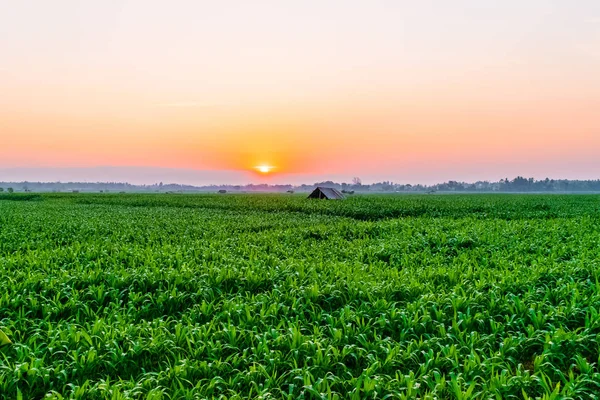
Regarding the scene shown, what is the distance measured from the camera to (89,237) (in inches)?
543

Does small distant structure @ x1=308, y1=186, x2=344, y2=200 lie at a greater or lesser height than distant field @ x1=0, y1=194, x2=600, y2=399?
greater

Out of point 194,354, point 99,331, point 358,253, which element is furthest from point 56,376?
point 358,253

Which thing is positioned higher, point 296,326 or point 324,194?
point 324,194

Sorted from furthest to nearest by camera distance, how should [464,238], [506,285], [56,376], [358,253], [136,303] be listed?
[464,238] < [358,253] < [506,285] < [136,303] < [56,376]

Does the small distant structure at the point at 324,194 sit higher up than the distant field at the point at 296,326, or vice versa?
the small distant structure at the point at 324,194

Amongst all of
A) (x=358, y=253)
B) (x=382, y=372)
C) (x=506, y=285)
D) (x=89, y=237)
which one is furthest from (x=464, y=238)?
(x=89, y=237)

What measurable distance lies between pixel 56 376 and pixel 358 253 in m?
8.20

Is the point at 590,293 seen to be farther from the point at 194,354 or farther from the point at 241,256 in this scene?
the point at 241,256

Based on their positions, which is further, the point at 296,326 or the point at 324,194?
the point at 324,194

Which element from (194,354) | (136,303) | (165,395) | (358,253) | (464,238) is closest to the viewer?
(165,395)

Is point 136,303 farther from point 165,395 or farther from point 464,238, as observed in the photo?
point 464,238

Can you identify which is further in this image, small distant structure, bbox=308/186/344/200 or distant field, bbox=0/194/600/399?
small distant structure, bbox=308/186/344/200

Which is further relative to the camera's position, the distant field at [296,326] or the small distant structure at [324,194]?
the small distant structure at [324,194]

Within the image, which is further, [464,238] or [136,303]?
[464,238]
